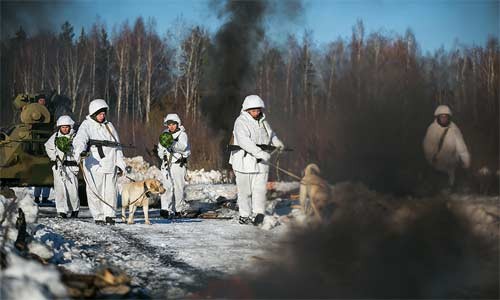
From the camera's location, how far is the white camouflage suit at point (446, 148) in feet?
31.4

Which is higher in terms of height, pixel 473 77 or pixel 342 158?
pixel 473 77

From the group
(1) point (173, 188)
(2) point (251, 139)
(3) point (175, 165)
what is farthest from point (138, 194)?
(3) point (175, 165)

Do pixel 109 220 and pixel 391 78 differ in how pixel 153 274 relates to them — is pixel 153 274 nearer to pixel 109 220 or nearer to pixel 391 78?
pixel 391 78

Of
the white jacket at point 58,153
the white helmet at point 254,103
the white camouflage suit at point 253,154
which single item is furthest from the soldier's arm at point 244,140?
the white jacket at point 58,153

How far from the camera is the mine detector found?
20734 millimetres

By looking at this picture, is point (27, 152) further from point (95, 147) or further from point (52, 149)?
point (95, 147)

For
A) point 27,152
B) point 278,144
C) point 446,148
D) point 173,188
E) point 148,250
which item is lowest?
point 148,250

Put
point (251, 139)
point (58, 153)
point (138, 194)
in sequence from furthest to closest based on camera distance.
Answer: point (58, 153) → point (138, 194) → point (251, 139)

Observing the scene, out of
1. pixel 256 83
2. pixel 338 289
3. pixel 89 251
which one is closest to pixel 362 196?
pixel 338 289

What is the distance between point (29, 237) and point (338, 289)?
4139 millimetres

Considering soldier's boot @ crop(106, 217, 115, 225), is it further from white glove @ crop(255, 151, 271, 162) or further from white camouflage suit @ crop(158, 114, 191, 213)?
white camouflage suit @ crop(158, 114, 191, 213)

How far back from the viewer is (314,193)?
10719 millimetres

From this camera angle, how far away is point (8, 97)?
47.2m

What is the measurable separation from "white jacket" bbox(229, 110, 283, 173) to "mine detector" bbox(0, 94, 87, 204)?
21.6 feet
